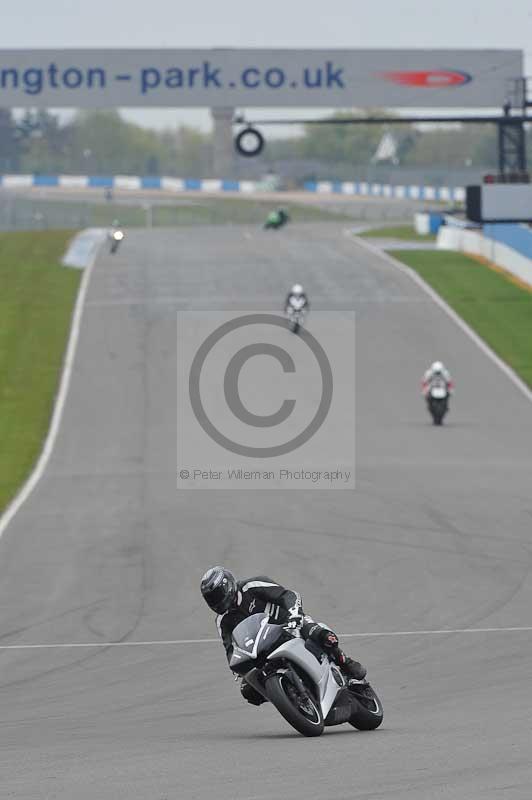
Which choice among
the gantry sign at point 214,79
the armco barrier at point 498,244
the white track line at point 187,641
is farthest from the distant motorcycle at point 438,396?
the armco barrier at point 498,244

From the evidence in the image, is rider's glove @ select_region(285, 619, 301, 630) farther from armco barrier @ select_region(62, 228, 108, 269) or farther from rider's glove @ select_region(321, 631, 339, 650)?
armco barrier @ select_region(62, 228, 108, 269)

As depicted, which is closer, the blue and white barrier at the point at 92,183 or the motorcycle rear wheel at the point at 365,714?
the motorcycle rear wheel at the point at 365,714

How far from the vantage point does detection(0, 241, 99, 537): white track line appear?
2370 cm

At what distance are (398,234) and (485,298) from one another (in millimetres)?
25418

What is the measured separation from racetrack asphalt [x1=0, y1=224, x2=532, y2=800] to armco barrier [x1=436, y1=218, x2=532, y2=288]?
1128cm

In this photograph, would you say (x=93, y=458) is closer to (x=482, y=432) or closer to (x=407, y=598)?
(x=482, y=432)

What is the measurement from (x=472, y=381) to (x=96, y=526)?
17264 millimetres

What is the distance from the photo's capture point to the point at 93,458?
2875cm

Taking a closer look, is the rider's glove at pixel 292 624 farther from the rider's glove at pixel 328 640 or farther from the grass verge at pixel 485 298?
the grass verge at pixel 485 298

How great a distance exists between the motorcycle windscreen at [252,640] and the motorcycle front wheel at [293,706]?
0.80ft

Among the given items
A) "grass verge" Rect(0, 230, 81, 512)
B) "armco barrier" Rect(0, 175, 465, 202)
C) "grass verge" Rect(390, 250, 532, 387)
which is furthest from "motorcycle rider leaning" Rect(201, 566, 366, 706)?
"armco barrier" Rect(0, 175, 465, 202)

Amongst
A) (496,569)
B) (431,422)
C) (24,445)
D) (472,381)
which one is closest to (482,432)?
(431,422)

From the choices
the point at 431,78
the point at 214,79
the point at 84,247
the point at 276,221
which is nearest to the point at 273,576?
the point at 214,79

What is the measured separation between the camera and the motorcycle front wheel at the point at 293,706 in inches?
369
